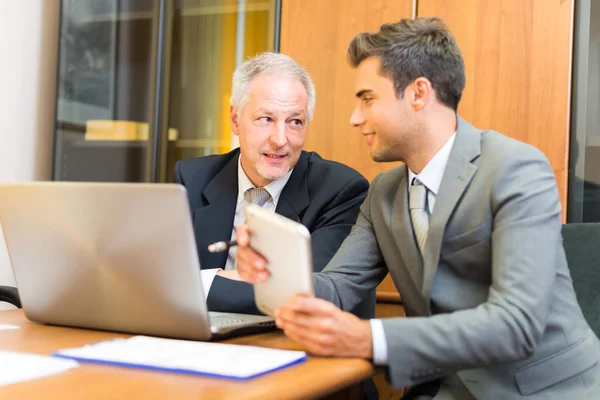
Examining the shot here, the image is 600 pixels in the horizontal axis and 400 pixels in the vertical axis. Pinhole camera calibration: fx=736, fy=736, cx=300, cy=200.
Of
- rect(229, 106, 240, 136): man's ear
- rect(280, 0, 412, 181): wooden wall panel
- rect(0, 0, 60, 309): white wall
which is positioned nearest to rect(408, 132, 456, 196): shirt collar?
rect(229, 106, 240, 136): man's ear

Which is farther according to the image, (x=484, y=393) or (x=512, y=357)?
(x=484, y=393)

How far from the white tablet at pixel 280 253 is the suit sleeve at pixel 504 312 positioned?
16 centimetres

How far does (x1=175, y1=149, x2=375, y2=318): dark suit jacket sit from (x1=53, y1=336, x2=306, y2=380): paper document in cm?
61

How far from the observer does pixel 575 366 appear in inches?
51.7

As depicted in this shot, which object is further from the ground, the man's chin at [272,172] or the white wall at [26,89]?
the white wall at [26,89]

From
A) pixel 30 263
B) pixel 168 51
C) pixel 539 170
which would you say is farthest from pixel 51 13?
pixel 539 170

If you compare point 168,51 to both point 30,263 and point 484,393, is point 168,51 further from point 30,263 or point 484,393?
point 484,393

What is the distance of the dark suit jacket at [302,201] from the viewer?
1.79m

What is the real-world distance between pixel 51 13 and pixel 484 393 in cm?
274

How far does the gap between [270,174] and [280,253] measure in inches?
33.1

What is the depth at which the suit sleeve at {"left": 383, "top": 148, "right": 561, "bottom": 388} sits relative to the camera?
3.68ft

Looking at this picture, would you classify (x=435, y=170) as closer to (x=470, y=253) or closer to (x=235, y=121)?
(x=470, y=253)

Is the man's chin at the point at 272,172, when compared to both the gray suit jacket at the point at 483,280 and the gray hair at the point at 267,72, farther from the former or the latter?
the gray suit jacket at the point at 483,280

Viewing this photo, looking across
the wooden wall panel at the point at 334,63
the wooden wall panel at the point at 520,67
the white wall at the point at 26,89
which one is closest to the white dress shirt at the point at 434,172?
the wooden wall panel at the point at 520,67
